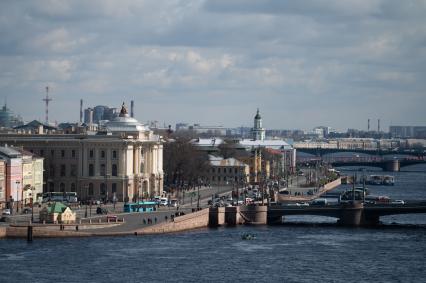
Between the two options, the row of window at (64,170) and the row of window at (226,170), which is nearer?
the row of window at (64,170)

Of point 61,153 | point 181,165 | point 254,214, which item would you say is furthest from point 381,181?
point 254,214

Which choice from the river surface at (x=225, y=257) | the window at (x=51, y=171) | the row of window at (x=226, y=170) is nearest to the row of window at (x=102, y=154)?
the window at (x=51, y=171)

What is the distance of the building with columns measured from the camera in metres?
81.1

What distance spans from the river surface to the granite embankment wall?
0.83m

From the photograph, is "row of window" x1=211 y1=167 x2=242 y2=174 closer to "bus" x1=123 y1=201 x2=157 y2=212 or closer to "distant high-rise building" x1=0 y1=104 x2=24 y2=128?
"bus" x1=123 y1=201 x2=157 y2=212

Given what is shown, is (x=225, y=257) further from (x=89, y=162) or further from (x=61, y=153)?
(x=61, y=153)

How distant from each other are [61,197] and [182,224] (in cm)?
1374

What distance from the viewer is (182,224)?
217 ft

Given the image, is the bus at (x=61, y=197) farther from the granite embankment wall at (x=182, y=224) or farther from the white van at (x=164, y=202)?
the granite embankment wall at (x=182, y=224)

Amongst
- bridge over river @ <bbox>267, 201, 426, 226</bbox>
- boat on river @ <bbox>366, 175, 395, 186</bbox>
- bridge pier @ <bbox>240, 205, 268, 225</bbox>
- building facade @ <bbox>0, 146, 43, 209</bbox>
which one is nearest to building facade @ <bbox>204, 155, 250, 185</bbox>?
boat on river @ <bbox>366, 175, 395, 186</bbox>

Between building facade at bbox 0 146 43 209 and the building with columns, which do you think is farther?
the building with columns

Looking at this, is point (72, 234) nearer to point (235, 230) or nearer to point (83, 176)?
point (235, 230)

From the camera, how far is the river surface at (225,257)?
48500mm

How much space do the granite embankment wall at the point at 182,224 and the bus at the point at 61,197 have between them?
10.1 m
